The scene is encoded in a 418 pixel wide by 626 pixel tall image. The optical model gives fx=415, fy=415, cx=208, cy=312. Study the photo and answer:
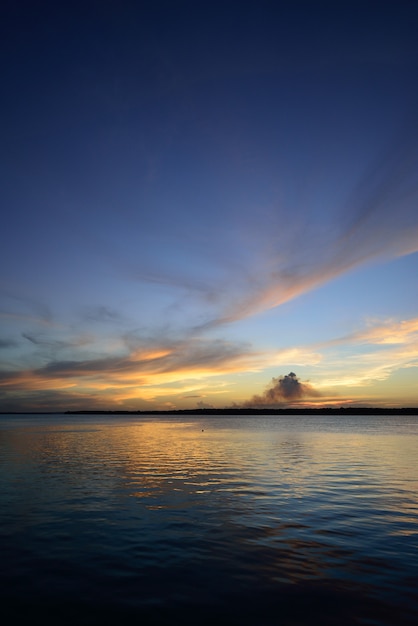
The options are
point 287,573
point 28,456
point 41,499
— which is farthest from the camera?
point 28,456

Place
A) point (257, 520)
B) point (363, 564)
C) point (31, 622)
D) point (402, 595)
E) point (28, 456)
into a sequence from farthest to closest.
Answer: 1. point (28, 456)
2. point (257, 520)
3. point (363, 564)
4. point (402, 595)
5. point (31, 622)

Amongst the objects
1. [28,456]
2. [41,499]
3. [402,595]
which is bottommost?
[402,595]

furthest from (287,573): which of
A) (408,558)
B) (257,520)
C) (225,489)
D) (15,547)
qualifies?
(225,489)


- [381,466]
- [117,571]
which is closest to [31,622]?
[117,571]

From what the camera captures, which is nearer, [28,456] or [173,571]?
[173,571]

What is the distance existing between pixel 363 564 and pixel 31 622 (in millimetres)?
10783

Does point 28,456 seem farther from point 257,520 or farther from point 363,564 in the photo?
point 363,564

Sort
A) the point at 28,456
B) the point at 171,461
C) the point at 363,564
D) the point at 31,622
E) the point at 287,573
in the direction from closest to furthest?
1. the point at 31,622
2. the point at 287,573
3. the point at 363,564
4. the point at 171,461
5. the point at 28,456

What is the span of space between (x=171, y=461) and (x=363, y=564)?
112 feet

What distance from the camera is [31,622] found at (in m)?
10.5

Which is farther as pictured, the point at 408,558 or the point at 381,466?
the point at 381,466

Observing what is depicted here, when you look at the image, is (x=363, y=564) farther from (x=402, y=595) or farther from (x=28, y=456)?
(x=28, y=456)

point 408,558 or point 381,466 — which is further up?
point 381,466

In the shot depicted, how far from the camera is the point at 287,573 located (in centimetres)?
1366
